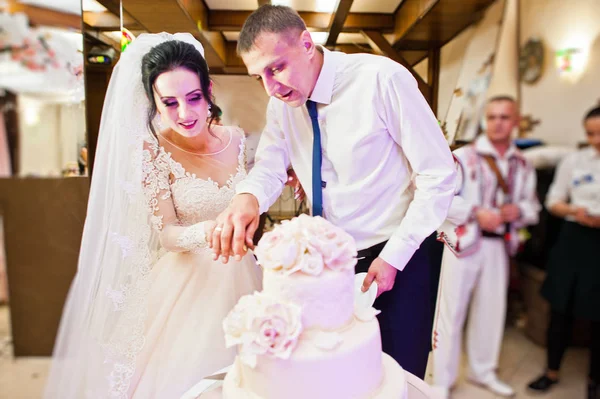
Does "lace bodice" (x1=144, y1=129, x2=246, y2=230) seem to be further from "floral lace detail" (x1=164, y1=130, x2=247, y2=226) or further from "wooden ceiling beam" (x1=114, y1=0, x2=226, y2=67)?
"wooden ceiling beam" (x1=114, y1=0, x2=226, y2=67)

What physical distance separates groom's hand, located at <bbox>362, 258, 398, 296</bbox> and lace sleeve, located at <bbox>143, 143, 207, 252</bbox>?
0.55 meters

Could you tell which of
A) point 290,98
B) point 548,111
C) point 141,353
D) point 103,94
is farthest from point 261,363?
point 548,111

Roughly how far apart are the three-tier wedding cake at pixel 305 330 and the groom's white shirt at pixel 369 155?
0.32m

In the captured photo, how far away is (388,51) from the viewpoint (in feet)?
4.14

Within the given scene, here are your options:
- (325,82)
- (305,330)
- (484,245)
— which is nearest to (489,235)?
(484,245)

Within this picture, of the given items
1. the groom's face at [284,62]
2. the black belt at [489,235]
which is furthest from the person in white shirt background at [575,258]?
the groom's face at [284,62]

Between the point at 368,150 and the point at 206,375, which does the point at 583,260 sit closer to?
the point at 368,150

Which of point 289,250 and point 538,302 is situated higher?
point 289,250

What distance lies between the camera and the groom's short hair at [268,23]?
104cm

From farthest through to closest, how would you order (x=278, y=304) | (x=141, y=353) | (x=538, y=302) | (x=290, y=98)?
(x=538, y=302) → (x=141, y=353) → (x=290, y=98) → (x=278, y=304)

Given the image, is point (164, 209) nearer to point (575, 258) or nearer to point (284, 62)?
point (284, 62)

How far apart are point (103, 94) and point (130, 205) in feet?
1.41

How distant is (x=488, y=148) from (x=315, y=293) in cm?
111

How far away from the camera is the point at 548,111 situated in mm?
1602
